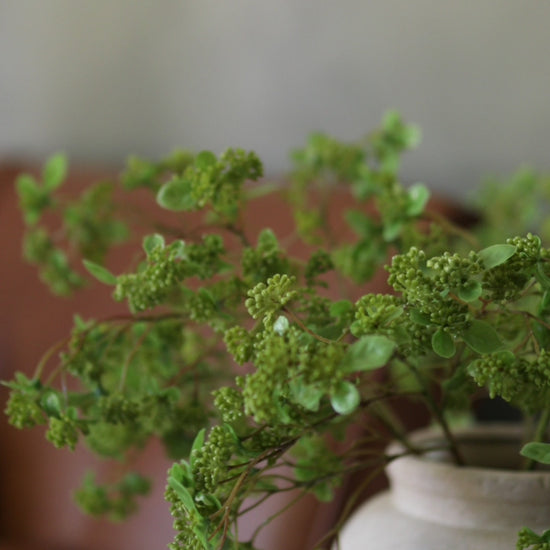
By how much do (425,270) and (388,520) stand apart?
0.83 feet

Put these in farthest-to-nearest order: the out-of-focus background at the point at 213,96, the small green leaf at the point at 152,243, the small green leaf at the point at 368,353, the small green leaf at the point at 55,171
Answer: the out-of-focus background at the point at 213,96 → the small green leaf at the point at 55,171 → the small green leaf at the point at 152,243 → the small green leaf at the point at 368,353

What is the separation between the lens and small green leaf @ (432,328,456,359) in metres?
0.47

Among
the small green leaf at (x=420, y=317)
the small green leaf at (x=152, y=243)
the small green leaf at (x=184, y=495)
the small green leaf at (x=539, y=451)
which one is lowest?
the small green leaf at (x=184, y=495)

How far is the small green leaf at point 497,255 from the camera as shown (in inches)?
18.2

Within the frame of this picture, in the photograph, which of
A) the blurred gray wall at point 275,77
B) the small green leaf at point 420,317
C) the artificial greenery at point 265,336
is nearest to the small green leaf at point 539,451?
the artificial greenery at point 265,336

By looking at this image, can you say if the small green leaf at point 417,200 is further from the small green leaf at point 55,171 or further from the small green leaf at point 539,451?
the small green leaf at point 55,171

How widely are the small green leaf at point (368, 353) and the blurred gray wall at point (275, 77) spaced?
799 mm

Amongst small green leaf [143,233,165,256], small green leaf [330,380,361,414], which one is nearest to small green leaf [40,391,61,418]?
small green leaf [143,233,165,256]

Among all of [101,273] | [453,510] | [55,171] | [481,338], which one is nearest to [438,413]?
[453,510]

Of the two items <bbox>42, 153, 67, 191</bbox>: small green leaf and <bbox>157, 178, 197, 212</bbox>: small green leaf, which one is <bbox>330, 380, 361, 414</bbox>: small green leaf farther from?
<bbox>42, 153, 67, 191</bbox>: small green leaf

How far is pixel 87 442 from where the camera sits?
28.5 inches

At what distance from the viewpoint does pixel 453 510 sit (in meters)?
0.64

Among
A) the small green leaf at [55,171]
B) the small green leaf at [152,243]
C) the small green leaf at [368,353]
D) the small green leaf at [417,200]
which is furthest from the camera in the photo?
the small green leaf at [55,171]

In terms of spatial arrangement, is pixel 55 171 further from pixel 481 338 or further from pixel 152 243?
pixel 481 338
